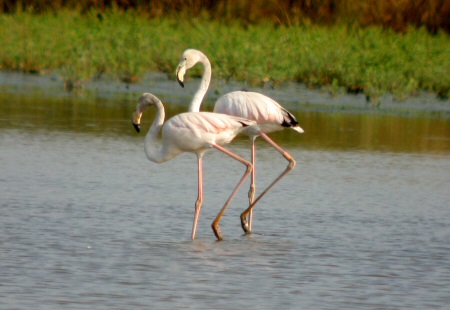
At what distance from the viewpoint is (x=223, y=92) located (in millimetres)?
15867

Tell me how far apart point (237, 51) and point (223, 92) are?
1.46m

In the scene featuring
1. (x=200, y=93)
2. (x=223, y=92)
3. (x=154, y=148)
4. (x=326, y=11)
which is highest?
(x=200, y=93)

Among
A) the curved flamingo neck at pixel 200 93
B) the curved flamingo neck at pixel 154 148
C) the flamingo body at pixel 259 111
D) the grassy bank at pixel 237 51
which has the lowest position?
the grassy bank at pixel 237 51

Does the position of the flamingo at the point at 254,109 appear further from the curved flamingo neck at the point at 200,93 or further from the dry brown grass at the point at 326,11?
the dry brown grass at the point at 326,11

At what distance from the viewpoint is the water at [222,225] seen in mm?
5832

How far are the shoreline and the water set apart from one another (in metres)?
2.41

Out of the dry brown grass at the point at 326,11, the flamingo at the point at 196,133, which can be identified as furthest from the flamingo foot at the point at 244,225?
the dry brown grass at the point at 326,11

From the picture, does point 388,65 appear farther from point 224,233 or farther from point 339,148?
point 224,233

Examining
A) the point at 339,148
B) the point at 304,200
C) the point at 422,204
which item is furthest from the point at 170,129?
the point at 339,148

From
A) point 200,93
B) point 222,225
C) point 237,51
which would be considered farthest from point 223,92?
point 222,225

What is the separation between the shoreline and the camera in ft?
49.8

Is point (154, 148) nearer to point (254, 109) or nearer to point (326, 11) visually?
point (254, 109)

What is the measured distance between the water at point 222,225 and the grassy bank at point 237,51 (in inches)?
141

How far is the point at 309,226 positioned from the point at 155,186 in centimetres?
169
